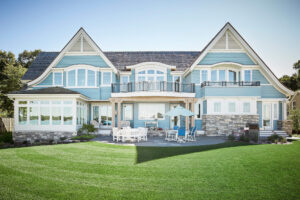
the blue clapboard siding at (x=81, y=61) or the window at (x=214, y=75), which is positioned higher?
the blue clapboard siding at (x=81, y=61)

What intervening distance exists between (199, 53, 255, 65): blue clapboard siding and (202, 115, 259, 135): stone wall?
203 inches

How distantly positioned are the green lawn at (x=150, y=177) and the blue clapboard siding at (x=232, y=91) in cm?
943

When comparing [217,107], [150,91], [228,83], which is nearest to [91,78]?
[150,91]

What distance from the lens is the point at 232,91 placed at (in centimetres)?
1706

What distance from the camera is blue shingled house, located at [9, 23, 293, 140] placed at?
15.1m

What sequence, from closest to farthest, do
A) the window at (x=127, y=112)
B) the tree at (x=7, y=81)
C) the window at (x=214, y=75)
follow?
the window at (x=214, y=75), the window at (x=127, y=112), the tree at (x=7, y=81)

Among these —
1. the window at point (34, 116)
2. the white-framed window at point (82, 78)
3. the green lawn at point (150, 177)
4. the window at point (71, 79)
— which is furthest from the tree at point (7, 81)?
the green lawn at point (150, 177)

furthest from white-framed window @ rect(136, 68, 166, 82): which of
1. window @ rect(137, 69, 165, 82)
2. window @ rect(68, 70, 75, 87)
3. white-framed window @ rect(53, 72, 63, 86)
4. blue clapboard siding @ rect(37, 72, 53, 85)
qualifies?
blue clapboard siding @ rect(37, 72, 53, 85)

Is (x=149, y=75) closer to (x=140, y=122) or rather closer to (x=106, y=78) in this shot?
(x=106, y=78)

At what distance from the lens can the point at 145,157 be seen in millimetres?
8086

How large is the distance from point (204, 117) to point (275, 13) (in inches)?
422

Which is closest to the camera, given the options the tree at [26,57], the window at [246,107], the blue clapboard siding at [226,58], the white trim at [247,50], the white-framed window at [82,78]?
the window at [246,107]

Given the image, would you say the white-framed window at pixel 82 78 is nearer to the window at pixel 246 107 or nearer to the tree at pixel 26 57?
the window at pixel 246 107

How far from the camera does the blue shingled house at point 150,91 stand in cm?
1514
